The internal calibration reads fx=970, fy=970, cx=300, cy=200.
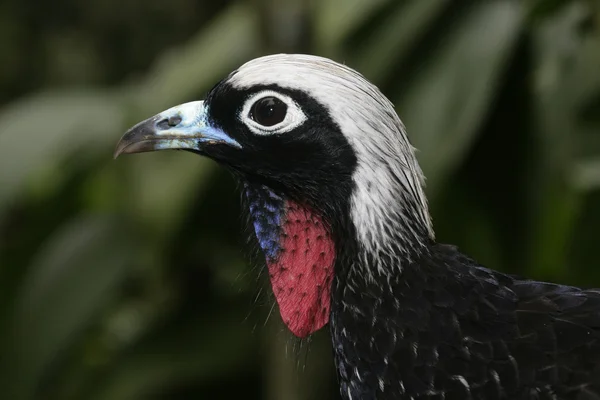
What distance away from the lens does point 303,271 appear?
1487 mm

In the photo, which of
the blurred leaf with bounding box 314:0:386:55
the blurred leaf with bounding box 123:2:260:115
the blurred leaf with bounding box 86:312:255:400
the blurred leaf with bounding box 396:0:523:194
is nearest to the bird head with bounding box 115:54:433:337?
the blurred leaf with bounding box 396:0:523:194

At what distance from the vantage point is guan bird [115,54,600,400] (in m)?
1.35

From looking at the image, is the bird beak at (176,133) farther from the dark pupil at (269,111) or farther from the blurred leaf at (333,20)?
the blurred leaf at (333,20)

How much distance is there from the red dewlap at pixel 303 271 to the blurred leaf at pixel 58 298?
190 centimetres

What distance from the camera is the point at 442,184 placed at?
288 centimetres

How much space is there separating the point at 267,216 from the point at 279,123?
0.54 feet

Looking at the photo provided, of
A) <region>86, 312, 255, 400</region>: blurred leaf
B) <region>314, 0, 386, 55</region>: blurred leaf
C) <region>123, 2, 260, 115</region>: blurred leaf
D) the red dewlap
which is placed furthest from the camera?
<region>86, 312, 255, 400</region>: blurred leaf

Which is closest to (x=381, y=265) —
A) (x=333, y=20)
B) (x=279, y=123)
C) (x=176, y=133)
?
(x=279, y=123)

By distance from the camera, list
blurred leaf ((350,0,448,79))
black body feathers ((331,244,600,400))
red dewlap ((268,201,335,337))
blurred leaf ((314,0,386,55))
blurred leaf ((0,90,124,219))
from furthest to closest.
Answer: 1. blurred leaf ((0,90,124,219))
2. blurred leaf ((350,0,448,79))
3. blurred leaf ((314,0,386,55))
4. red dewlap ((268,201,335,337))
5. black body feathers ((331,244,600,400))

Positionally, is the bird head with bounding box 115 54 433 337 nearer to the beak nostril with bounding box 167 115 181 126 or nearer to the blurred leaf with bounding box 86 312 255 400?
the beak nostril with bounding box 167 115 181 126

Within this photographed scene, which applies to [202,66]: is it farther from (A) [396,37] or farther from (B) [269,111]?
(B) [269,111]

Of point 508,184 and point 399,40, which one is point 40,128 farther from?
point 508,184

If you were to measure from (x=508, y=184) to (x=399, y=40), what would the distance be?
59 centimetres

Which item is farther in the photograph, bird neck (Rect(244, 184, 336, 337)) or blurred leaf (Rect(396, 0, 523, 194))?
blurred leaf (Rect(396, 0, 523, 194))
